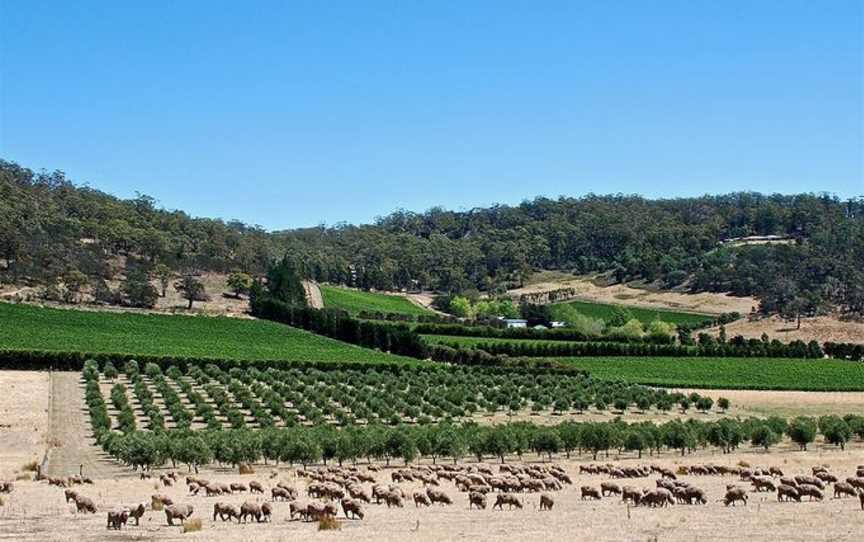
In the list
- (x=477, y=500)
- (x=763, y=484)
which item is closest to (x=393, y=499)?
(x=477, y=500)

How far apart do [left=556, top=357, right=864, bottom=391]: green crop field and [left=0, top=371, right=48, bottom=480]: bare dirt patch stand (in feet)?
198

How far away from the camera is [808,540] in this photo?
25.8 meters

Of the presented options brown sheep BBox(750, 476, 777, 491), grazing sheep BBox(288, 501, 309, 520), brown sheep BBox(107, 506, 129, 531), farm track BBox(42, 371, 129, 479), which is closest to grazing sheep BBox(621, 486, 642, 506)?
brown sheep BBox(750, 476, 777, 491)

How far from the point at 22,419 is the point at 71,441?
11.4m

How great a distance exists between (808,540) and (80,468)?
40631 mm

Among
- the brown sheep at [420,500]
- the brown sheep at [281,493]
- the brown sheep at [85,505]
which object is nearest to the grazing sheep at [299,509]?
the brown sheep at [420,500]

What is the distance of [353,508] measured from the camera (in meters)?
32.7

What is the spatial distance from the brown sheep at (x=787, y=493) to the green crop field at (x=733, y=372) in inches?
3236

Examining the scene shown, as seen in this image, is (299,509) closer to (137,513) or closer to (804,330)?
(137,513)

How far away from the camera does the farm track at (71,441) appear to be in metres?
56.7

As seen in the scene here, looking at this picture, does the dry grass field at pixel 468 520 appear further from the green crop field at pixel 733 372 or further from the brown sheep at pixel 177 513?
the green crop field at pixel 733 372

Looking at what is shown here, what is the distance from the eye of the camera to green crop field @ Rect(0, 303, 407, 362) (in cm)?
12475

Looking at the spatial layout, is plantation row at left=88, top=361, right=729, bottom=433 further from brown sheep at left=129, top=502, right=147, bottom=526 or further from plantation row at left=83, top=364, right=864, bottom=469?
brown sheep at left=129, top=502, right=147, bottom=526

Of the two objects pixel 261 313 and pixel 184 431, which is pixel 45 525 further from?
pixel 261 313
